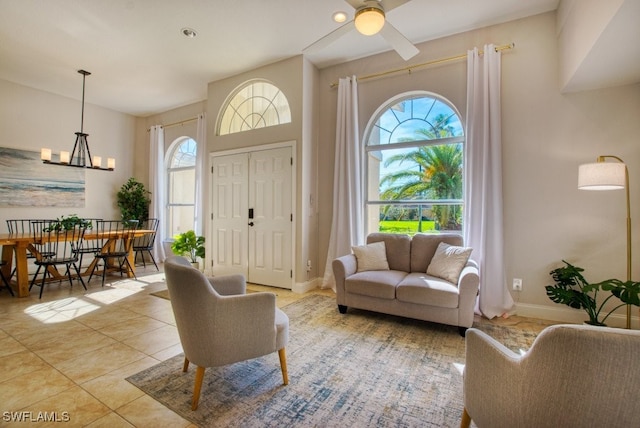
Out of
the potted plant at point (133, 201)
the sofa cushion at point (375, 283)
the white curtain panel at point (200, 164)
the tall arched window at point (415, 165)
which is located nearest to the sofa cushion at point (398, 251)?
the sofa cushion at point (375, 283)

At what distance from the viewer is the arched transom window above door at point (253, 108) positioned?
14.7ft

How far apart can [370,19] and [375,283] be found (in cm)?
228

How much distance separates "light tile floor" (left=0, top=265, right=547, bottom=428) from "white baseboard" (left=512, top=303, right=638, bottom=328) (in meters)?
0.14

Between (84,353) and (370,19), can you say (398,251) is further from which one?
(84,353)

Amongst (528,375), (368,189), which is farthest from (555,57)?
(528,375)

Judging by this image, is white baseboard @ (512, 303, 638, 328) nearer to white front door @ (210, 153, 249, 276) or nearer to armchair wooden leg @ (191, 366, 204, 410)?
armchair wooden leg @ (191, 366, 204, 410)

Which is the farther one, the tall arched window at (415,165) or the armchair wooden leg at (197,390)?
the tall arched window at (415,165)

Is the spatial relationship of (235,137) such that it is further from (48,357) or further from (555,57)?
(555,57)

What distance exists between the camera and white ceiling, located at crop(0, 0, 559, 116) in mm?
3113

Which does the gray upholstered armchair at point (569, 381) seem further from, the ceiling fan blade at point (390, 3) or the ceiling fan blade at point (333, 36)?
the ceiling fan blade at point (333, 36)

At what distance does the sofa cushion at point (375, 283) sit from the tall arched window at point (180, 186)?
426 cm

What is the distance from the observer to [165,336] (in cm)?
274

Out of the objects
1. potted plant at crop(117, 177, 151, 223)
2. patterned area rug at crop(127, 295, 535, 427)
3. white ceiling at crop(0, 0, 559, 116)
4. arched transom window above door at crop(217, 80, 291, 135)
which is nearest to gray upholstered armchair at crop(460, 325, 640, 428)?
patterned area rug at crop(127, 295, 535, 427)

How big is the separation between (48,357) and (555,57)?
17.6 ft
